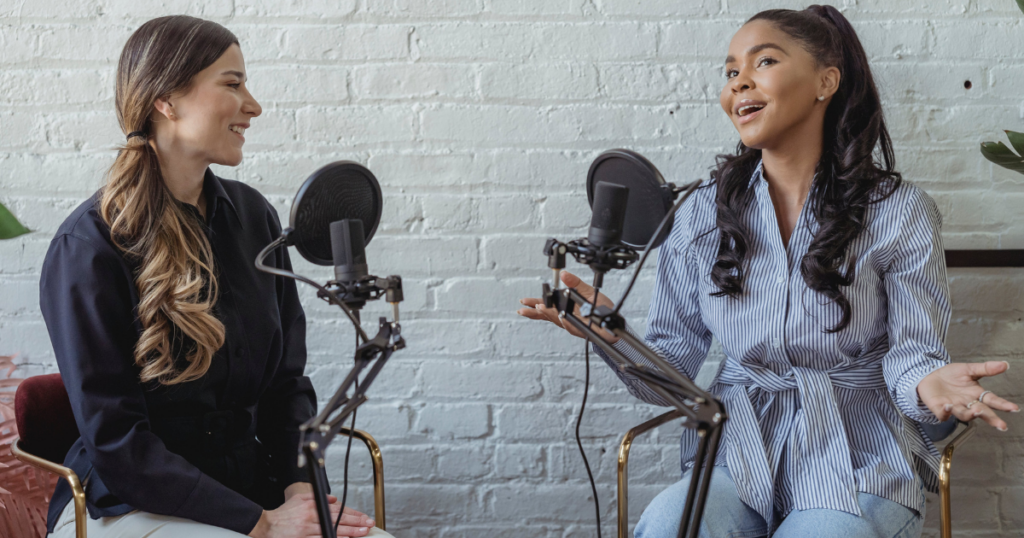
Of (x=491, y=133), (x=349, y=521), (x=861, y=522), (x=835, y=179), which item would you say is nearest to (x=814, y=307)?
(x=835, y=179)

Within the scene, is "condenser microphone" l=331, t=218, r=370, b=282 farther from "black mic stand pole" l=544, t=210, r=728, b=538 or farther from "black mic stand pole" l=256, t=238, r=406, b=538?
"black mic stand pole" l=544, t=210, r=728, b=538

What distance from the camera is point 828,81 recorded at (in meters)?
→ 1.38

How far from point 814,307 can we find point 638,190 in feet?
1.91

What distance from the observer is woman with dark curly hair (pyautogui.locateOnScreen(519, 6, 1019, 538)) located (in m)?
1.24

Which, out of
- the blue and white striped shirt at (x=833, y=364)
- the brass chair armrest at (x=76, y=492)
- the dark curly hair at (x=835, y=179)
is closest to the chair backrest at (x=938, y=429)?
the blue and white striped shirt at (x=833, y=364)

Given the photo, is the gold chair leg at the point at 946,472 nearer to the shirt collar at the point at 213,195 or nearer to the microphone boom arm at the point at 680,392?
the microphone boom arm at the point at 680,392

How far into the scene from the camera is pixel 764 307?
134 cm

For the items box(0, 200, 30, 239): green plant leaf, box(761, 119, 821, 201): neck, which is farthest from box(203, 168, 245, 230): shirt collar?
box(761, 119, 821, 201): neck

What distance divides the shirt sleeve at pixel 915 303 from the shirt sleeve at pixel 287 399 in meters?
1.00

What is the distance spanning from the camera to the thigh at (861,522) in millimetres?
1168

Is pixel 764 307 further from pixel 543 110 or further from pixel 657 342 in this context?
pixel 543 110

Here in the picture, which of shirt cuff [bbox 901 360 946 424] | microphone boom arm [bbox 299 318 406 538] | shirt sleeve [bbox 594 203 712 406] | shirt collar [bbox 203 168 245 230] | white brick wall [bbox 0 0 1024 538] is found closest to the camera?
microphone boom arm [bbox 299 318 406 538]

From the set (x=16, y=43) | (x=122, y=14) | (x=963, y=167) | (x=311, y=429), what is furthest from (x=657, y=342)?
(x=16, y=43)

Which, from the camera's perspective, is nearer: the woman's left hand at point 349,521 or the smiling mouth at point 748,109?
the woman's left hand at point 349,521
